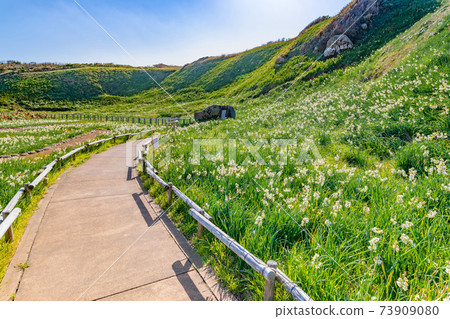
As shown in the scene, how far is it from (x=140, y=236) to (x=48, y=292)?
5.52ft

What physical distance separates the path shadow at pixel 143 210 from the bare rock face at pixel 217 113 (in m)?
15.0

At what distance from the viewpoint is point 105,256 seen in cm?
412

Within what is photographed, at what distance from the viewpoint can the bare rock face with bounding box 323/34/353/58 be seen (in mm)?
25703

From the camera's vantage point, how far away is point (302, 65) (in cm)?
2995

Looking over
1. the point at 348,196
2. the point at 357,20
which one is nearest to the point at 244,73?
the point at 357,20

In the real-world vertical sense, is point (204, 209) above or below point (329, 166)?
below

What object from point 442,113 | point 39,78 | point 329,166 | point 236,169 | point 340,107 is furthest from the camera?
point 39,78

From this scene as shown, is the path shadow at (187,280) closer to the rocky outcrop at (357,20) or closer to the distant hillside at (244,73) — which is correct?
the distant hillside at (244,73)

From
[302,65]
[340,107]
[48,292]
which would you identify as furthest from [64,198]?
[302,65]

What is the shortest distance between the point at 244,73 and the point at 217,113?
152ft

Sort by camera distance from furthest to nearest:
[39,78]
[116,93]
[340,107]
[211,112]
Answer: [116,93]
[39,78]
[211,112]
[340,107]

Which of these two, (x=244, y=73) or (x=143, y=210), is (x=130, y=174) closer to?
(x=143, y=210)

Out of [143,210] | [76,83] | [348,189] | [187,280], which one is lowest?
[187,280]

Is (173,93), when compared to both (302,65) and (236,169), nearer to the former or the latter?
(302,65)
